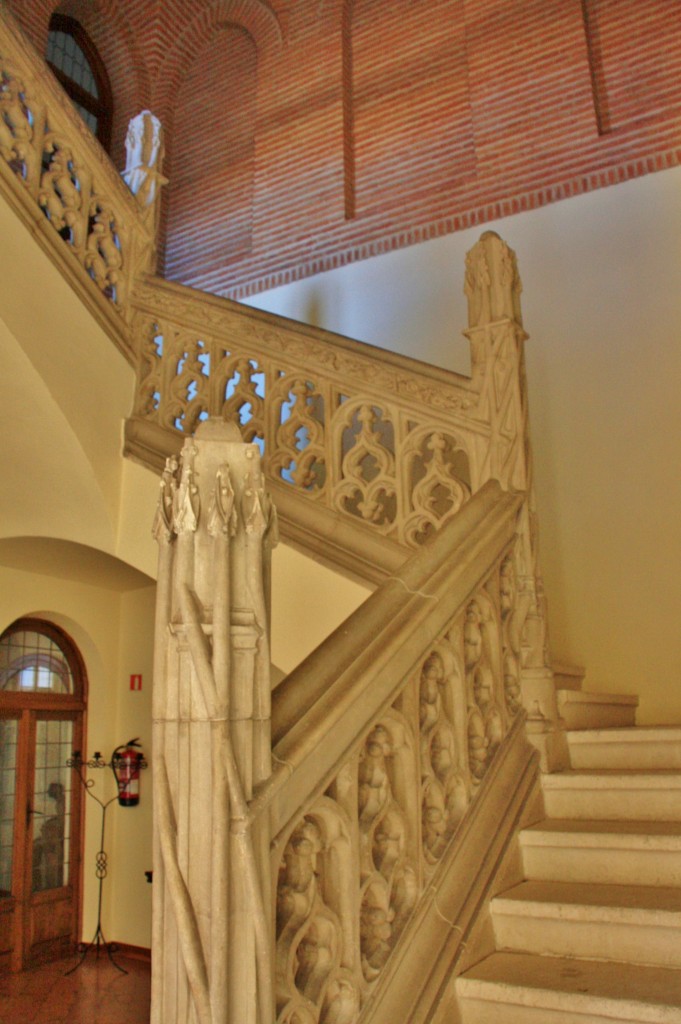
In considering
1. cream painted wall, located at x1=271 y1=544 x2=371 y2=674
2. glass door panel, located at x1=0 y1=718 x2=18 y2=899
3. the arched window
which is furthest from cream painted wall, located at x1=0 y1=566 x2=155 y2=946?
the arched window

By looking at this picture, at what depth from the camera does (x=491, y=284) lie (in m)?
3.66

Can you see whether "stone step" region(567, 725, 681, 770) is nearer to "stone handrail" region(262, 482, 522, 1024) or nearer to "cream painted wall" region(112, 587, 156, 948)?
"stone handrail" region(262, 482, 522, 1024)

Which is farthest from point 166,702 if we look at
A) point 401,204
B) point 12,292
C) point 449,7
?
point 449,7

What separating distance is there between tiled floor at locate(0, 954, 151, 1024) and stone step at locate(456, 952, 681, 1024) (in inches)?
151

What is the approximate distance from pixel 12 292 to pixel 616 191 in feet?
12.6

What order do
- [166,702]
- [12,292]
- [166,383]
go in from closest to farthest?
[166,702], [12,292], [166,383]

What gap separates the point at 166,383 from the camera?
4.14 meters

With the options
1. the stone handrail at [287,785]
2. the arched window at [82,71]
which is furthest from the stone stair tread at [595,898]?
the arched window at [82,71]

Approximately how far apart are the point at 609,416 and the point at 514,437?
1920 millimetres

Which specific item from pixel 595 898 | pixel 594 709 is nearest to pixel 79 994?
pixel 594 709

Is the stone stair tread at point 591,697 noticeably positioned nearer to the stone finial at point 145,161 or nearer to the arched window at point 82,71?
the stone finial at point 145,161

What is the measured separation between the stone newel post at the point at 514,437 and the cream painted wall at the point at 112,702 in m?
4.24

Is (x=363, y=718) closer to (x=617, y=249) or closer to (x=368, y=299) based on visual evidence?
(x=617, y=249)

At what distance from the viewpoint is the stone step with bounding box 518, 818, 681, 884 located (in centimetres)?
247
